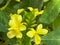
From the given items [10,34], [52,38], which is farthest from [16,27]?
[52,38]

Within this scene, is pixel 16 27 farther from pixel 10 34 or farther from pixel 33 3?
pixel 33 3

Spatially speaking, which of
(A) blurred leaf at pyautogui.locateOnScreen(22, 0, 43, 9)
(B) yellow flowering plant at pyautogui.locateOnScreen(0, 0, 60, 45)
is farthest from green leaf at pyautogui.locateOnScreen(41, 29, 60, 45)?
(A) blurred leaf at pyautogui.locateOnScreen(22, 0, 43, 9)

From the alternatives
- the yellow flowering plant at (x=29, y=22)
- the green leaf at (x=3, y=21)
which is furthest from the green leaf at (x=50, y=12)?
the green leaf at (x=3, y=21)

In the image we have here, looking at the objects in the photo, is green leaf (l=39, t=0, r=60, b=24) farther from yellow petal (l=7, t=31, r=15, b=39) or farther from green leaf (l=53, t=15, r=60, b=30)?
yellow petal (l=7, t=31, r=15, b=39)

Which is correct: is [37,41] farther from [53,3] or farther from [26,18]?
[53,3]

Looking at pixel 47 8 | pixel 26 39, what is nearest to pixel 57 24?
pixel 47 8

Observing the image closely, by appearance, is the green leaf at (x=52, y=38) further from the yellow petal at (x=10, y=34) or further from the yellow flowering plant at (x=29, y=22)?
the yellow petal at (x=10, y=34)
